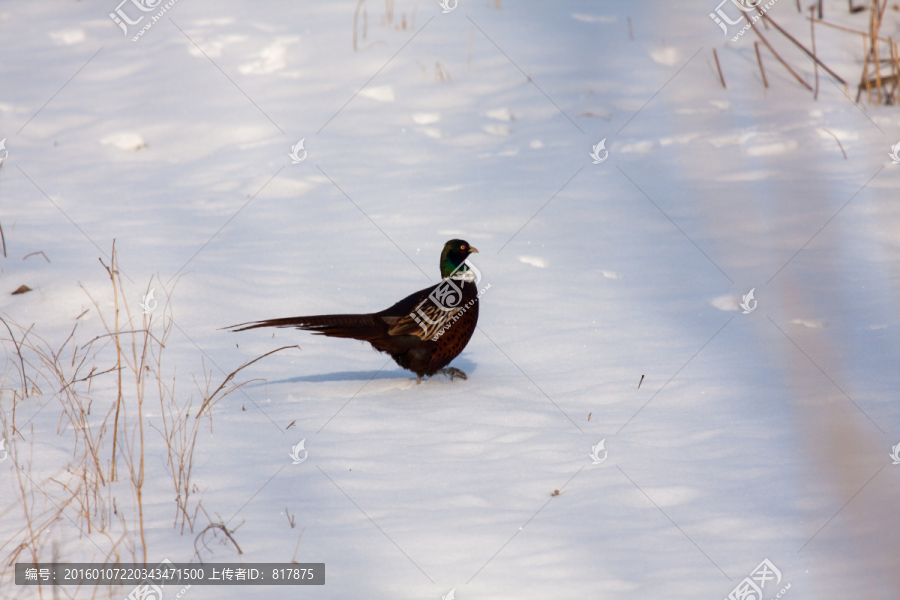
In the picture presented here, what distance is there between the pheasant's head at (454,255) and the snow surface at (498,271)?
690mm

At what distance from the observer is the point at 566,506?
113 inches

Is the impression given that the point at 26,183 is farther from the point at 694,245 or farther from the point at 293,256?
the point at 694,245

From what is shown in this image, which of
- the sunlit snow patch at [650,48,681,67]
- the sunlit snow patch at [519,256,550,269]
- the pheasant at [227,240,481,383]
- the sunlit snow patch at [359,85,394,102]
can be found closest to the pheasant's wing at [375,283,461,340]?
the pheasant at [227,240,481,383]

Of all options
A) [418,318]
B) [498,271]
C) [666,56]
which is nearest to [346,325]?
[418,318]

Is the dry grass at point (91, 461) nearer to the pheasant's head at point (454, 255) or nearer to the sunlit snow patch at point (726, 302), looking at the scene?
the pheasant's head at point (454, 255)

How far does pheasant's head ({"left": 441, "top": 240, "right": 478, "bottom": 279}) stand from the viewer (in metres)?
4.27

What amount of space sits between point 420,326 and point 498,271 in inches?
85.6

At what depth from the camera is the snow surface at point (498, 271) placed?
8.44 ft

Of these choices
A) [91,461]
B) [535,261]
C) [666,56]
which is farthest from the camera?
[666,56]

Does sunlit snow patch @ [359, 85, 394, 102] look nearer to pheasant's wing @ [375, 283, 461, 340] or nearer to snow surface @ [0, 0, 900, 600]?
snow surface @ [0, 0, 900, 600]

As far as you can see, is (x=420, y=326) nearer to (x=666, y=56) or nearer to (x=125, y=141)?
(x=125, y=141)

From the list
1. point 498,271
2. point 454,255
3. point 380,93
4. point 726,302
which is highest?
point 380,93

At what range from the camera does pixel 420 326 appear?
4.04m

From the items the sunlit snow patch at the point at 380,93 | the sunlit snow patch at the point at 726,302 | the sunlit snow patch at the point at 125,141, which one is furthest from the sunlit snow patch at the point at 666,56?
the sunlit snow patch at the point at 125,141
